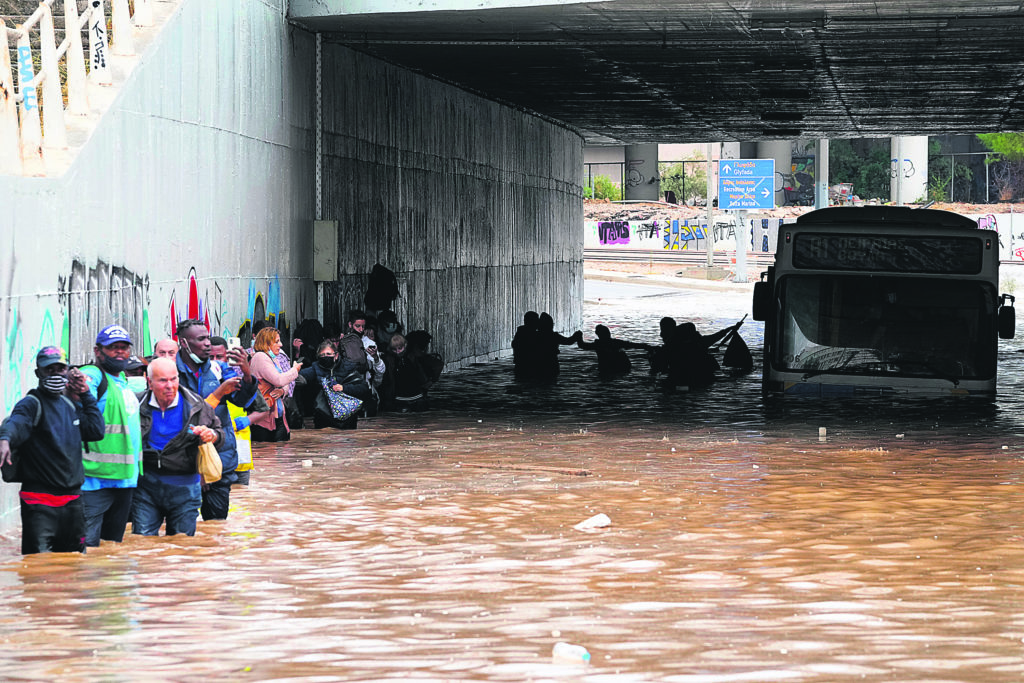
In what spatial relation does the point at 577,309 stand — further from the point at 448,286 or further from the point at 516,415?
the point at 516,415

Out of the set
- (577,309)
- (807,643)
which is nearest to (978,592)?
(807,643)

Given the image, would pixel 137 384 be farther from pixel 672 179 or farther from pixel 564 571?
pixel 672 179

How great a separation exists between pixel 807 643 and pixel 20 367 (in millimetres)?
6740

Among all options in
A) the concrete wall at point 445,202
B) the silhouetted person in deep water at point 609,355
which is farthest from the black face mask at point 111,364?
the silhouetted person in deep water at point 609,355

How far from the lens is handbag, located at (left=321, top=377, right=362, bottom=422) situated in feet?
62.5

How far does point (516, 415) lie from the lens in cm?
2130

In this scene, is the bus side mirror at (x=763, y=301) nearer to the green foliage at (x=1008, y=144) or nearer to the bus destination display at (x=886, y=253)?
the bus destination display at (x=886, y=253)

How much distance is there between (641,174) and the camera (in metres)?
92.3

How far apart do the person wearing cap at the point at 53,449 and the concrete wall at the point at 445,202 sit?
445 inches

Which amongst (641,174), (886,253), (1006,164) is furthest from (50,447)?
(1006,164)

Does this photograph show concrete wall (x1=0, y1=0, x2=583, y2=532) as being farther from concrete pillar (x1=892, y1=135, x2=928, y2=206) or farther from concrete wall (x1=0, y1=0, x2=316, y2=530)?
concrete pillar (x1=892, y1=135, x2=928, y2=206)

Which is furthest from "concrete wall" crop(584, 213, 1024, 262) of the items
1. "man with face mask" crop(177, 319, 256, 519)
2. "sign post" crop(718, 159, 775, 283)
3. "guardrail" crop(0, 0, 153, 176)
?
"man with face mask" crop(177, 319, 256, 519)

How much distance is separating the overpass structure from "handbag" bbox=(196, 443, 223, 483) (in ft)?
6.26

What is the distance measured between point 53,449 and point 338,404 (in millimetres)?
8893
